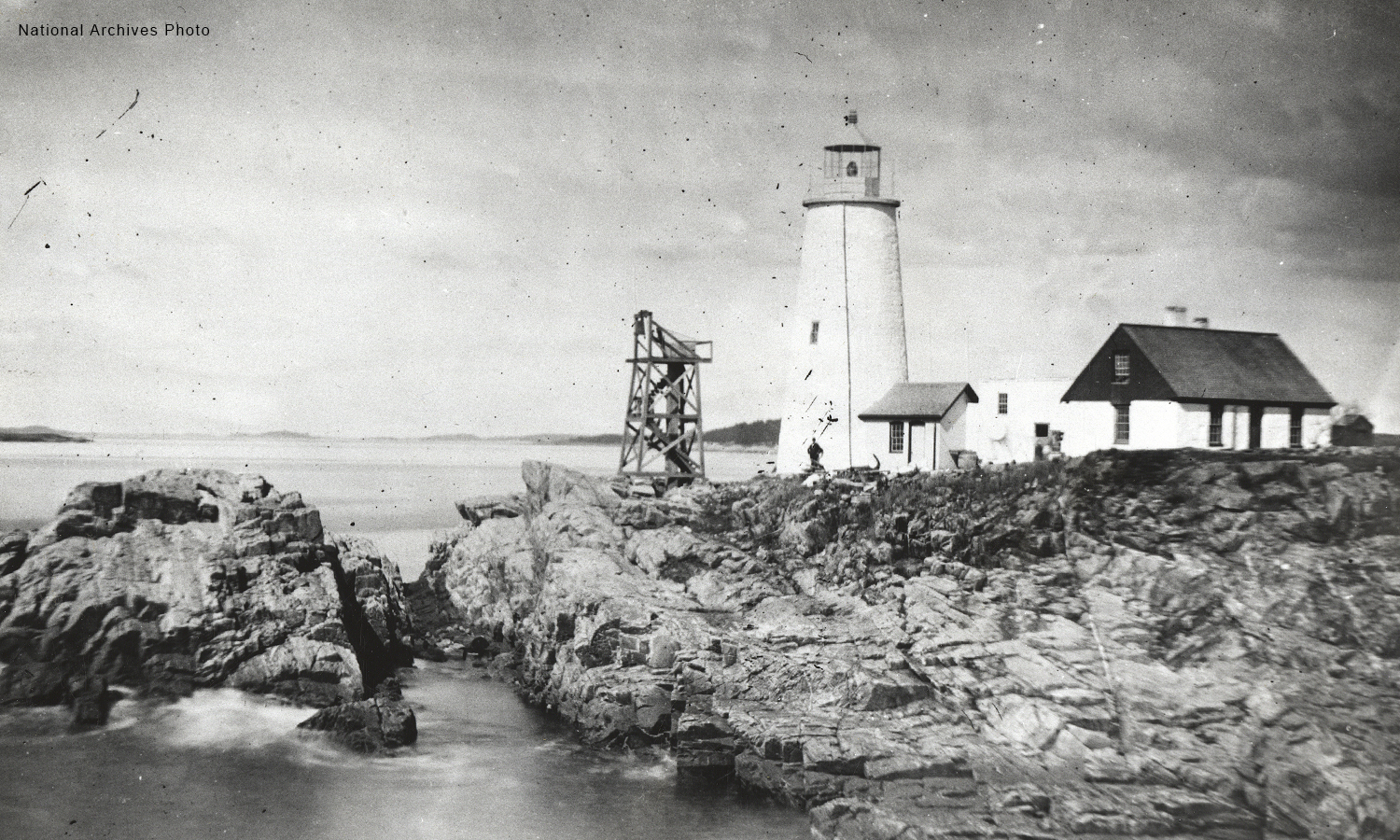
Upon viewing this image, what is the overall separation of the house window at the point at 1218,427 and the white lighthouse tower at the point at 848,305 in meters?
7.15

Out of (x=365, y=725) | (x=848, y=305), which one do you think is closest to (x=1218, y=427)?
(x=848, y=305)

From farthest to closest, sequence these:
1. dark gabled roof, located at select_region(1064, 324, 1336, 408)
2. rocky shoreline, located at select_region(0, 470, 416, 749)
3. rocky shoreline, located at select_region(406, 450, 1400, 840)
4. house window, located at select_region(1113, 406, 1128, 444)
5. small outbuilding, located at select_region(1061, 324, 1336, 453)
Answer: house window, located at select_region(1113, 406, 1128, 444), dark gabled roof, located at select_region(1064, 324, 1336, 408), small outbuilding, located at select_region(1061, 324, 1336, 453), rocky shoreline, located at select_region(0, 470, 416, 749), rocky shoreline, located at select_region(406, 450, 1400, 840)

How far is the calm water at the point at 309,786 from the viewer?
595 inches

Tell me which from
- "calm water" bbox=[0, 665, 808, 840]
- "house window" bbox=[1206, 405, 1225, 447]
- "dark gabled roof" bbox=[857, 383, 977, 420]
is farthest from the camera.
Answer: "dark gabled roof" bbox=[857, 383, 977, 420]

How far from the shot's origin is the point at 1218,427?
22.4 m

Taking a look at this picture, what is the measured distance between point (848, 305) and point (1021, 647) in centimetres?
1124

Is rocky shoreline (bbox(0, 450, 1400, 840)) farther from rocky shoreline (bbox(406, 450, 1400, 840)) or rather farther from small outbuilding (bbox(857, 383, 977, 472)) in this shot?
small outbuilding (bbox(857, 383, 977, 472))

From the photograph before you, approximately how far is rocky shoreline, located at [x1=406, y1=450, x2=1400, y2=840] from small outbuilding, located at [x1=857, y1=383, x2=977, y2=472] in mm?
2523

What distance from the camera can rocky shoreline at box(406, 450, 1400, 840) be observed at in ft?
47.7


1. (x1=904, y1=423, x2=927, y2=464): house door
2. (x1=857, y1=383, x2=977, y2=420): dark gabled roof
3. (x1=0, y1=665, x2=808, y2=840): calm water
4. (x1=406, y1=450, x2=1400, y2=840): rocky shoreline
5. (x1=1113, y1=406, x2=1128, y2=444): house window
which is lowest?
(x1=0, y1=665, x2=808, y2=840): calm water

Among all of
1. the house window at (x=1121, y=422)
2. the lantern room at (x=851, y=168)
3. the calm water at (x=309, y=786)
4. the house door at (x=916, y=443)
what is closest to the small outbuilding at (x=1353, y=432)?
the house window at (x=1121, y=422)

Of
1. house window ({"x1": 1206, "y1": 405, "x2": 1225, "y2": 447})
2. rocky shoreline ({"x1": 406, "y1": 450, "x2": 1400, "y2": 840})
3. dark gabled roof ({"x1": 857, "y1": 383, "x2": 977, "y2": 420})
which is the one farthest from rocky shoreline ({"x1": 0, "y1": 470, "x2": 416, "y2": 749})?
house window ({"x1": 1206, "y1": 405, "x2": 1225, "y2": 447})

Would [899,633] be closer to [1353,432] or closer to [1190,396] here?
[1190,396]

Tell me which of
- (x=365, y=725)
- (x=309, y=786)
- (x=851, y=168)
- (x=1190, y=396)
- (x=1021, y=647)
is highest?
(x=851, y=168)
